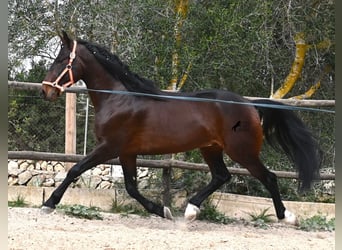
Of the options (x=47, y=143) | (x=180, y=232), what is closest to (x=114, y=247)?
(x=180, y=232)

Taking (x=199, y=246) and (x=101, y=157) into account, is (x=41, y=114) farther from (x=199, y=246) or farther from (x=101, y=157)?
(x=199, y=246)

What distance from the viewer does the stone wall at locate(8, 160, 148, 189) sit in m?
7.02

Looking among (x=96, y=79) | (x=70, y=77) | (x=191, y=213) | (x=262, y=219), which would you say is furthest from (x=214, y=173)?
(x=70, y=77)

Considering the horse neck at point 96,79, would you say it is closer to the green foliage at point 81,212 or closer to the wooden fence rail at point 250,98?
the wooden fence rail at point 250,98

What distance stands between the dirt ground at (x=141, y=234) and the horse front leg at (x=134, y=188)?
154 mm

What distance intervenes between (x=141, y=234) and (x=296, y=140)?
5.92ft

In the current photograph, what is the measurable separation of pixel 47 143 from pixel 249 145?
3.05 meters

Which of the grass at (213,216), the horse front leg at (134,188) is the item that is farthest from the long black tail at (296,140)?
the horse front leg at (134,188)

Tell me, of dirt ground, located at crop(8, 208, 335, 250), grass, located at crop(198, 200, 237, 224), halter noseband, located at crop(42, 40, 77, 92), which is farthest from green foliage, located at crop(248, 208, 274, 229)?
halter noseband, located at crop(42, 40, 77, 92)

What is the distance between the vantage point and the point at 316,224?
5316 mm

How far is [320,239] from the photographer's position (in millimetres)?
4730

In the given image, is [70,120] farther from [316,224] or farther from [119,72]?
[316,224]

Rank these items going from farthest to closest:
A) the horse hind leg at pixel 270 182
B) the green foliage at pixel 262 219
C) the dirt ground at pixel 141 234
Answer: the green foliage at pixel 262 219
the horse hind leg at pixel 270 182
the dirt ground at pixel 141 234

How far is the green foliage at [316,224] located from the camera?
5.24 metres
